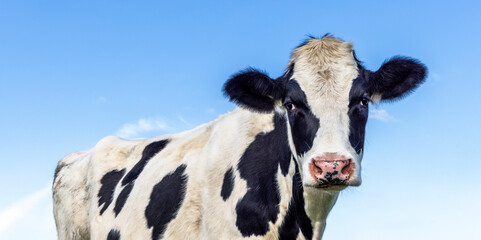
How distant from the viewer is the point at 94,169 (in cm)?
1016

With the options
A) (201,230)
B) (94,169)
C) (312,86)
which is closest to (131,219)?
(201,230)

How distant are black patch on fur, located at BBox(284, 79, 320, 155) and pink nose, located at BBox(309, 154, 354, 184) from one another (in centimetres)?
43

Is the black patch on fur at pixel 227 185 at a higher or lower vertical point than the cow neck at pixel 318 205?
higher

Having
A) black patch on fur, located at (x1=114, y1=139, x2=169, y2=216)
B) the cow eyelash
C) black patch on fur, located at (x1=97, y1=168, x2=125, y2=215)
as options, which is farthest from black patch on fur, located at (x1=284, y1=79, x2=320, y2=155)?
black patch on fur, located at (x1=97, y1=168, x2=125, y2=215)

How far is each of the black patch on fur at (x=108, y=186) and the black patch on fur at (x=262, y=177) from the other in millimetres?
3562

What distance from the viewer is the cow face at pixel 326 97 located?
5.30 m

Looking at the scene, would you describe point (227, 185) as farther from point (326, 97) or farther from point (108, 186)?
point (108, 186)

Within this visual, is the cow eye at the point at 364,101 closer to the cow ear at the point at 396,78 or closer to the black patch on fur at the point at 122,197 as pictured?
the cow ear at the point at 396,78

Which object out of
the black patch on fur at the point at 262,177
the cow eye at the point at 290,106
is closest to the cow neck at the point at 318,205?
the black patch on fur at the point at 262,177

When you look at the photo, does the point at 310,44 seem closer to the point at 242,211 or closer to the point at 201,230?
the point at 242,211

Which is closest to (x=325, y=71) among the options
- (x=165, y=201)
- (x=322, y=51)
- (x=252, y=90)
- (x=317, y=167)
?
(x=322, y=51)

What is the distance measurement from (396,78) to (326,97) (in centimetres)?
135

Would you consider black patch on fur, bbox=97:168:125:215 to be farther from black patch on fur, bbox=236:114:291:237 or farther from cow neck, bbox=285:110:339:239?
cow neck, bbox=285:110:339:239

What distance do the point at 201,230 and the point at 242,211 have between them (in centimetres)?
79
